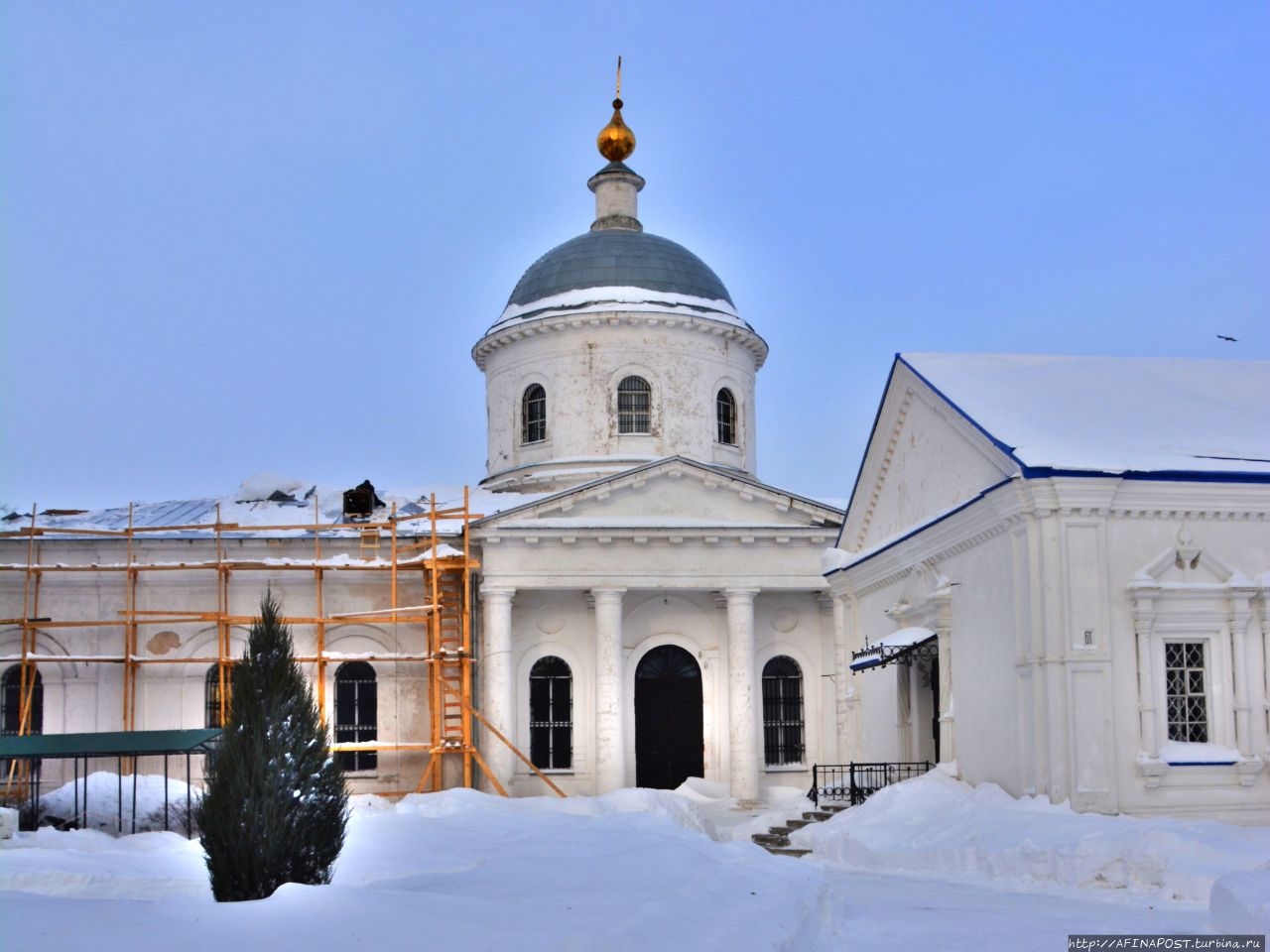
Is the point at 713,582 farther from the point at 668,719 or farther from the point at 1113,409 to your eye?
the point at 1113,409

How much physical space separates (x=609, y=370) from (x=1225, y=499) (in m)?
17.6

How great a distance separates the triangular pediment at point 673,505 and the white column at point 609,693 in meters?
1.51

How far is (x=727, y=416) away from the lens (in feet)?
111

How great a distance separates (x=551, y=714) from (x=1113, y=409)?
15057 mm

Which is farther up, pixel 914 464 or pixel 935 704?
pixel 914 464

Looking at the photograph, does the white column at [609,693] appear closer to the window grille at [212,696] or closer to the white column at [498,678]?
the white column at [498,678]

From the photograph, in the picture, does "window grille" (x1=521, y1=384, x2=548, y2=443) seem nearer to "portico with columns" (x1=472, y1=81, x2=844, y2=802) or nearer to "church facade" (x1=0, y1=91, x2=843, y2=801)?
"portico with columns" (x1=472, y1=81, x2=844, y2=802)

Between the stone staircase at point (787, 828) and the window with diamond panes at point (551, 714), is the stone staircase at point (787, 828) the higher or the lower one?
the lower one

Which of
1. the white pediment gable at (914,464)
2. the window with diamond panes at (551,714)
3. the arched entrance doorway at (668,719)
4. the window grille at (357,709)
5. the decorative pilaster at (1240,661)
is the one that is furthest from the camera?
the arched entrance doorway at (668,719)

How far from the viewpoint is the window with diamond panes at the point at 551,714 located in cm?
3002

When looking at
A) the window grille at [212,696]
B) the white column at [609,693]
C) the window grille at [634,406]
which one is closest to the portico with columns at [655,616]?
the white column at [609,693]

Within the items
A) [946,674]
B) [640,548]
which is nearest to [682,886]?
[946,674]

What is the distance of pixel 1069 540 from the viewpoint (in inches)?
639

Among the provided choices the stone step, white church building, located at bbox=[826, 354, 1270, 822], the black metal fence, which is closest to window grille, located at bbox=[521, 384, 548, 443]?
the black metal fence
